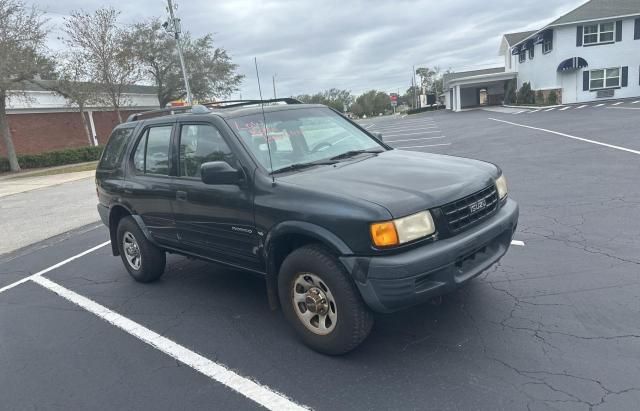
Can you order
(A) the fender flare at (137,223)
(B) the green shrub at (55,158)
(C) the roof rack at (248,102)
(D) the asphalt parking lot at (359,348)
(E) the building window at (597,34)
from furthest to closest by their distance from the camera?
(E) the building window at (597,34) < (B) the green shrub at (55,158) < (A) the fender flare at (137,223) < (C) the roof rack at (248,102) < (D) the asphalt parking lot at (359,348)

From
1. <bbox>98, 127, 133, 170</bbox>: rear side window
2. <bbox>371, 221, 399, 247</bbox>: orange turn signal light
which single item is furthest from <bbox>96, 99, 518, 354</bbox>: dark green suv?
<bbox>98, 127, 133, 170</bbox>: rear side window

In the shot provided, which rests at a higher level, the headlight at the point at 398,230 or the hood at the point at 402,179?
the hood at the point at 402,179

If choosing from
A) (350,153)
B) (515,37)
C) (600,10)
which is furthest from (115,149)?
(515,37)

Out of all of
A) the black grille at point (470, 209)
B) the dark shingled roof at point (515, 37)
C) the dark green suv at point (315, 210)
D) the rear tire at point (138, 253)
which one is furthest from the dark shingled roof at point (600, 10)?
the rear tire at point (138, 253)

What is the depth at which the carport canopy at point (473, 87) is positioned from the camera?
4347 cm

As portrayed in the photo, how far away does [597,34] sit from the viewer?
1228 inches

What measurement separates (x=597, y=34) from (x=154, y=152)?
3532cm

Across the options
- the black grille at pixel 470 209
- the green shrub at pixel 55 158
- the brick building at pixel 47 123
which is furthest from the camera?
the brick building at pixel 47 123

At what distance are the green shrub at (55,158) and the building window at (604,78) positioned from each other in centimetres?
3232

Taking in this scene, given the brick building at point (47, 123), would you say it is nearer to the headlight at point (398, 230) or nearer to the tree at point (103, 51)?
the tree at point (103, 51)

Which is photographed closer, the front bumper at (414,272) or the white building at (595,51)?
the front bumper at (414,272)

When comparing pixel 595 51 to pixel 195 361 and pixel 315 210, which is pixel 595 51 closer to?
pixel 315 210

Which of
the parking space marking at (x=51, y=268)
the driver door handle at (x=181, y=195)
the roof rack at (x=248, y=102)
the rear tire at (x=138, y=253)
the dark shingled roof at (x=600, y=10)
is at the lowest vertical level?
the parking space marking at (x=51, y=268)

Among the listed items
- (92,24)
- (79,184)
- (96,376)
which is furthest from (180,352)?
(92,24)
